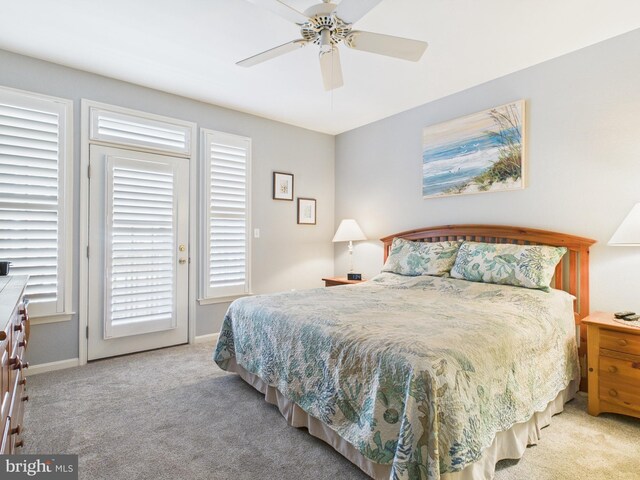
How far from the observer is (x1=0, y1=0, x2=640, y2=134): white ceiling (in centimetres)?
228

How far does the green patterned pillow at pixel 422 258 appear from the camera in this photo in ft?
10.5

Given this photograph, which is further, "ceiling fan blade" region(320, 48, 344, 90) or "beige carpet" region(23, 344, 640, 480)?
"ceiling fan blade" region(320, 48, 344, 90)

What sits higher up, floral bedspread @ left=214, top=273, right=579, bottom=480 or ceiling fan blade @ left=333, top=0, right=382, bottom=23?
ceiling fan blade @ left=333, top=0, right=382, bottom=23

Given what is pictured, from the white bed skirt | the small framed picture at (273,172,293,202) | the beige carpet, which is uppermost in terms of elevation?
the small framed picture at (273,172,293,202)

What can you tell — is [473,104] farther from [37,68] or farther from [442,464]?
[37,68]

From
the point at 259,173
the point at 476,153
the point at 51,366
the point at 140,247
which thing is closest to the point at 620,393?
the point at 476,153

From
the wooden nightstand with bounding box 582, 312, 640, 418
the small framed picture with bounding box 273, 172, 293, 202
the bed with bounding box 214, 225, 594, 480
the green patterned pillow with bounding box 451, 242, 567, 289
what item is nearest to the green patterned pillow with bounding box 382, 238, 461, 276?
the green patterned pillow with bounding box 451, 242, 567, 289

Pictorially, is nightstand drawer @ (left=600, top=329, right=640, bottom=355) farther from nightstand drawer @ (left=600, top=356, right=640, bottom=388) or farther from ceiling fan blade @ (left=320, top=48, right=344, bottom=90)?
ceiling fan blade @ (left=320, top=48, right=344, bottom=90)

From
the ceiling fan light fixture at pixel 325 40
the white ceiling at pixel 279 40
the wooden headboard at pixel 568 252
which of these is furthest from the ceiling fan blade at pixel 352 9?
the wooden headboard at pixel 568 252

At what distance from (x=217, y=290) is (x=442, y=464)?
3.16 m

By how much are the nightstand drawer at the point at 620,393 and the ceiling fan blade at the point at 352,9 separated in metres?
2.67

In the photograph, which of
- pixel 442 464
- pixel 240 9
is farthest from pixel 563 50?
pixel 442 464

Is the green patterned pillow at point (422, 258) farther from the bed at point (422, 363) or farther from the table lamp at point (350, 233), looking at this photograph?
the table lamp at point (350, 233)

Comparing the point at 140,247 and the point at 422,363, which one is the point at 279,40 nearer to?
the point at 140,247
